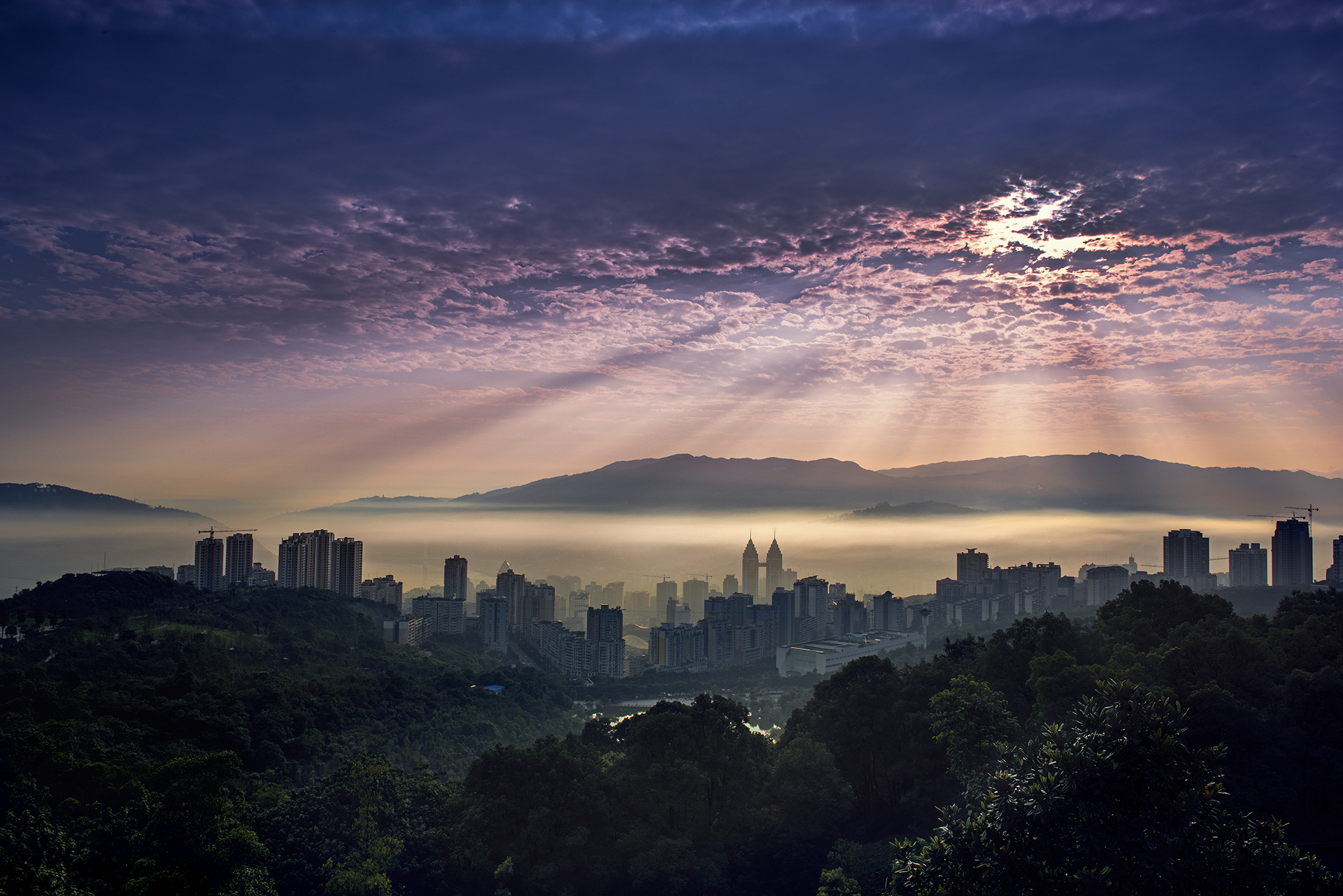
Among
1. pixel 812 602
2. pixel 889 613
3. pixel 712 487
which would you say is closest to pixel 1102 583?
pixel 889 613

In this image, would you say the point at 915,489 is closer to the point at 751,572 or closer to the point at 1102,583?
the point at 751,572

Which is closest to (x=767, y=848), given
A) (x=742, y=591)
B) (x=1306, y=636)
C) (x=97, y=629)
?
(x=1306, y=636)

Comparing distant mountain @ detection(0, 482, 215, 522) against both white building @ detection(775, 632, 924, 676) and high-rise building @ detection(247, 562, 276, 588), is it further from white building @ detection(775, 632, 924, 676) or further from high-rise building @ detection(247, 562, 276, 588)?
white building @ detection(775, 632, 924, 676)

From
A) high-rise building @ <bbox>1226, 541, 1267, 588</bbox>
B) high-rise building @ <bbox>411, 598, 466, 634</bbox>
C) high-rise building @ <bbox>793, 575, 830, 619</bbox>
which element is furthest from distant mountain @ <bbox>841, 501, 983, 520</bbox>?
high-rise building @ <bbox>411, 598, 466, 634</bbox>

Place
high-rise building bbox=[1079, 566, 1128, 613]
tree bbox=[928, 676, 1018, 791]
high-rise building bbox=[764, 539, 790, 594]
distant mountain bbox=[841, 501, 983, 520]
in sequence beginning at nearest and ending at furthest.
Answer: tree bbox=[928, 676, 1018, 791] < high-rise building bbox=[1079, 566, 1128, 613] < high-rise building bbox=[764, 539, 790, 594] < distant mountain bbox=[841, 501, 983, 520]

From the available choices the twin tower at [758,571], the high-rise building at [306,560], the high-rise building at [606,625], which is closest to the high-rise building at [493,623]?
the high-rise building at [606,625]

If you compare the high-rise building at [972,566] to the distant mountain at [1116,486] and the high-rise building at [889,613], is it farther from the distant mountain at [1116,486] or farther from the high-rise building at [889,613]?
the distant mountain at [1116,486]
